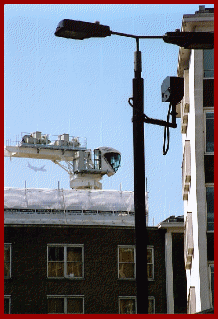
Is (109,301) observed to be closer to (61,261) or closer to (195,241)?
(61,261)

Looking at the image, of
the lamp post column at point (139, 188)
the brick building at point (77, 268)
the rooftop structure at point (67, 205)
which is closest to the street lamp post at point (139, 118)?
the lamp post column at point (139, 188)

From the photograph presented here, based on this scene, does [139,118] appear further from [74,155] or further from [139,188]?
[74,155]

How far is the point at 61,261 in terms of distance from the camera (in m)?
47.5

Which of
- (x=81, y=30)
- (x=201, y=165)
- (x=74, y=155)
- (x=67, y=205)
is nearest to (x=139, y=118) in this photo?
(x=81, y=30)

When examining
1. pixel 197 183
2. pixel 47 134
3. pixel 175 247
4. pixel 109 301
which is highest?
pixel 47 134

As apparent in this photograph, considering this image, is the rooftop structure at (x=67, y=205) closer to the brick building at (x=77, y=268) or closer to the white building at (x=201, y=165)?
the brick building at (x=77, y=268)

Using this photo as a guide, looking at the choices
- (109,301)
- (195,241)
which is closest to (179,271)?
(109,301)

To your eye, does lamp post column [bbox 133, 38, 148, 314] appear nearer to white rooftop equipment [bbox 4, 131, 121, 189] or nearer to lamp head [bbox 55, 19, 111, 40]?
lamp head [bbox 55, 19, 111, 40]

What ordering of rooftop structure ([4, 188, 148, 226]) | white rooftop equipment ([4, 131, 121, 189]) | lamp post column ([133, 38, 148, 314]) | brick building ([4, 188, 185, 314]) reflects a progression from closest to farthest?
lamp post column ([133, 38, 148, 314]), brick building ([4, 188, 185, 314]), rooftop structure ([4, 188, 148, 226]), white rooftop equipment ([4, 131, 121, 189])

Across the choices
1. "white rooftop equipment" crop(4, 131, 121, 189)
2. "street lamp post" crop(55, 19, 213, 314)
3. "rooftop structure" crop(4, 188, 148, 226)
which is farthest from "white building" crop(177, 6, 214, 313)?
"white rooftop equipment" crop(4, 131, 121, 189)

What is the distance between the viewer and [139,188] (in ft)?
31.0

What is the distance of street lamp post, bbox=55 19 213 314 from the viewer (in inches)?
358

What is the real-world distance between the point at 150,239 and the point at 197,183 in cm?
1855

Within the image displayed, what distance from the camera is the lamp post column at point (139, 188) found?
355 inches
